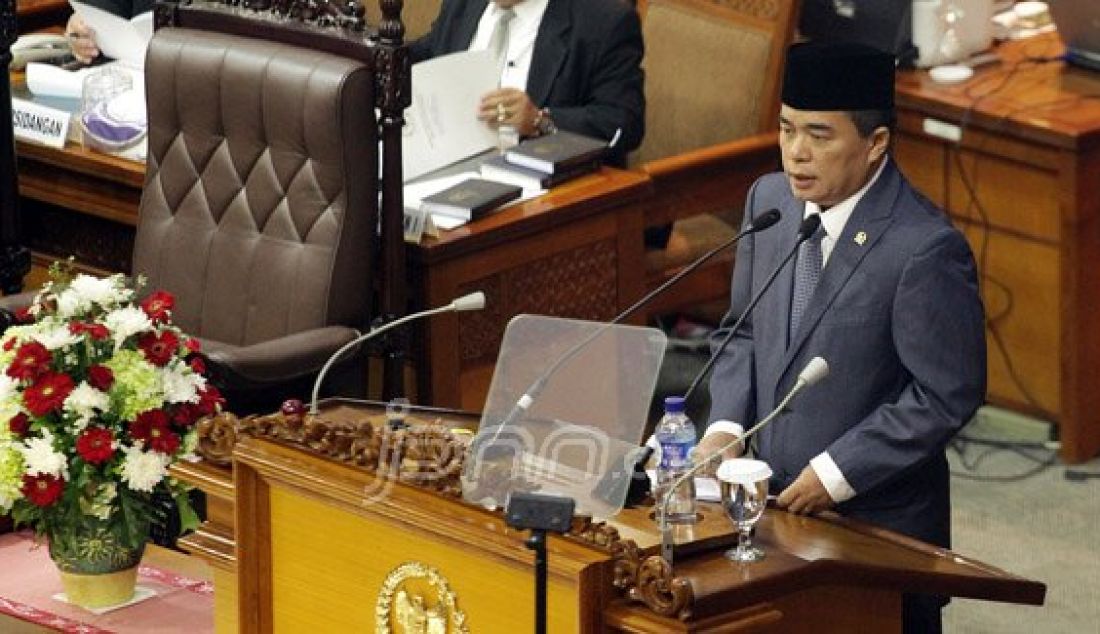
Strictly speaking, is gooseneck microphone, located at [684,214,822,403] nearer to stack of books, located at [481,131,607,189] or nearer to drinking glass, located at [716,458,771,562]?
drinking glass, located at [716,458,771,562]

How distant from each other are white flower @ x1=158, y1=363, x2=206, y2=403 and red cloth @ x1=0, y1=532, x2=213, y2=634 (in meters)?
0.33

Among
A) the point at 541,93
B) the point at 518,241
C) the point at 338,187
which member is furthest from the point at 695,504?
the point at 541,93

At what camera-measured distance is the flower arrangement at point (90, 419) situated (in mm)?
3844

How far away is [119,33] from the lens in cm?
638

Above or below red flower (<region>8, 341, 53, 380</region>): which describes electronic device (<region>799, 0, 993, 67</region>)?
below

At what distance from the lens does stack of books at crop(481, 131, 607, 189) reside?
18.7ft

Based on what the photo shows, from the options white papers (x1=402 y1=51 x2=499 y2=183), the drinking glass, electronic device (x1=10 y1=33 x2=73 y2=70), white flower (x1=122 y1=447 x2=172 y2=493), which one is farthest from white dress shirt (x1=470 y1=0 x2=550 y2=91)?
the drinking glass

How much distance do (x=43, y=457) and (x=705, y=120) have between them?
10.2ft

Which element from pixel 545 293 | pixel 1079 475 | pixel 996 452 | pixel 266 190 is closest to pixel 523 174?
pixel 545 293

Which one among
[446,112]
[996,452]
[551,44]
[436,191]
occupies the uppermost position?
[551,44]

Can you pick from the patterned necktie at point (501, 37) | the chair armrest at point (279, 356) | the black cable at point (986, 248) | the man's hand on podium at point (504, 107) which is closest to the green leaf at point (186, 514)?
the chair armrest at point (279, 356)

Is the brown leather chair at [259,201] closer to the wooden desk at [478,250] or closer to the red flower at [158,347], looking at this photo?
the wooden desk at [478,250]

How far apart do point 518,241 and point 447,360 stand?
13.0 inches

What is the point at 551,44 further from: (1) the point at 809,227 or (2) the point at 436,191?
(1) the point at 809,227
